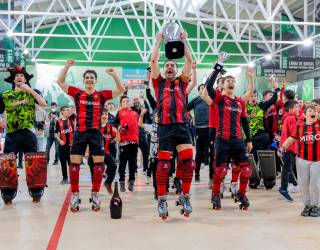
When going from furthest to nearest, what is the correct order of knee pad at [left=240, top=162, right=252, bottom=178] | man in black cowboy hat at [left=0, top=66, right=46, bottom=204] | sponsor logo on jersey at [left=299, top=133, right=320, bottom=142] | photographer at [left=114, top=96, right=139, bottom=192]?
photographer at [left=114, top=96, right=139, bottom=192] → man in black cowboy hat at [left=0, top=66, right=46, bottom=204] → knee pad at [left=240, top=162, right=252, bottom=178] → sponsor logo on jersey at [left=299, top=133, right=320, bottom=142]

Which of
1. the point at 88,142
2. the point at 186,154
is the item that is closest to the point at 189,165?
the point at 186,154

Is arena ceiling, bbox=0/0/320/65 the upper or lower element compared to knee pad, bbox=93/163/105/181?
upper

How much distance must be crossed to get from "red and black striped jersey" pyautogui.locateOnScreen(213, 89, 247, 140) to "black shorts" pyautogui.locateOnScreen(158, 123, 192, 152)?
0.59 m

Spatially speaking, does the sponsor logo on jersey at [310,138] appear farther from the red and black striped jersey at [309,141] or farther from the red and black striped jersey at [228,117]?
the red and black striped jersey at [228,117]

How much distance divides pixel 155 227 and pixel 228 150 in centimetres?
137

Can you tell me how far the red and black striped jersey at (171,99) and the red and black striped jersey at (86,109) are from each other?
31.0 inches

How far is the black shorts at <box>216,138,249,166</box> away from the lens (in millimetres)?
4922

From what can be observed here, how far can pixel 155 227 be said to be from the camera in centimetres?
406

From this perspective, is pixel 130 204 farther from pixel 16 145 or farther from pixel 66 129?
pixel 66 129

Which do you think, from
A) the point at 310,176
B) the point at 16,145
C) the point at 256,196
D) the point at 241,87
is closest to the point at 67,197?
the point at 16,145

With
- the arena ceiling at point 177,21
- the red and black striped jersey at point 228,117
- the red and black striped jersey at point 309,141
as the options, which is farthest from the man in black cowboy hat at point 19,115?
the arena ceiling at point 177,21

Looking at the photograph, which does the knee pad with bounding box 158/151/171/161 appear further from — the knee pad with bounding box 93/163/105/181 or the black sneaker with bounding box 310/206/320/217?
the black sneaker with bounding box 310/206/320/217

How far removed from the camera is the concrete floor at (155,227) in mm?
3490

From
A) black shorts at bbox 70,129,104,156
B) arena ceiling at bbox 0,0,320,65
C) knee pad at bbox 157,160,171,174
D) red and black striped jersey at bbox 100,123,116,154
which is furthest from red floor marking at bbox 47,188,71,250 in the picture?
arena ceiling at bbox 0,0,320,65
